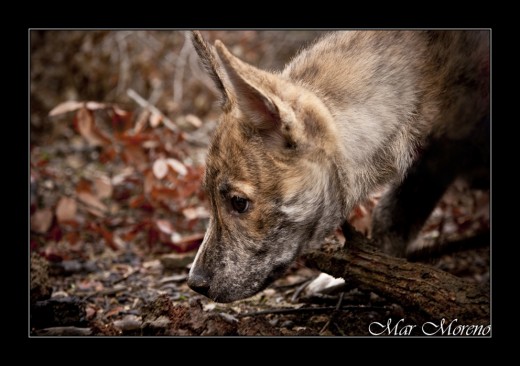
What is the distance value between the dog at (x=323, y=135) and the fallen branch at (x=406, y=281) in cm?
18

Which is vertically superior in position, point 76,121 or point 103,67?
point 103,67

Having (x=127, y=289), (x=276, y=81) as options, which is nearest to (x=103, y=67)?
(x=127, y=289)

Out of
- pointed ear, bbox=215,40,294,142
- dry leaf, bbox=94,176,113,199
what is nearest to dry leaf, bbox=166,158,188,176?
dry leaf, bbox=94,176,113,199

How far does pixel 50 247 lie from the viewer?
4539 mm

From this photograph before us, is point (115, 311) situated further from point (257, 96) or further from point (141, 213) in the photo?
point (141, 213)

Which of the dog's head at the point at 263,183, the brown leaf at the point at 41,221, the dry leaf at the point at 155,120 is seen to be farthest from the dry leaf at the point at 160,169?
the dog's head at the point at 263,183

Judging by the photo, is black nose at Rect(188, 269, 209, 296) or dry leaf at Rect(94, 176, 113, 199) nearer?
black nose at Rect(188, 269, 209, 296)

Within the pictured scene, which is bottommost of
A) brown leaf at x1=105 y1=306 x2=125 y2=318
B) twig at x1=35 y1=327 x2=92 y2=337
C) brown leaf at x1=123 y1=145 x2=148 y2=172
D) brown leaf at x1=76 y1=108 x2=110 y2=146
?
twig at x1=35 y1=327 x2=92 y2=337

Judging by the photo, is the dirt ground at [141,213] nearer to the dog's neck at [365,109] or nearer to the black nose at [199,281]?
the black nose at [199,281]

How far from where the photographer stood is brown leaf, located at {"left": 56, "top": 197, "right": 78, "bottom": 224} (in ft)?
14.8

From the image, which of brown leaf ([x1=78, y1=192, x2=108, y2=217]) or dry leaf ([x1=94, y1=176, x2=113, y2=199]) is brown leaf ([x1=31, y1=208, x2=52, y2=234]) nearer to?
brown leaf ([x1=78, y1=192, x2=108, y2=217])

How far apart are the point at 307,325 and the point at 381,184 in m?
0.87

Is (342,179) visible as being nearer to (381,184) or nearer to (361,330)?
(381,184)
